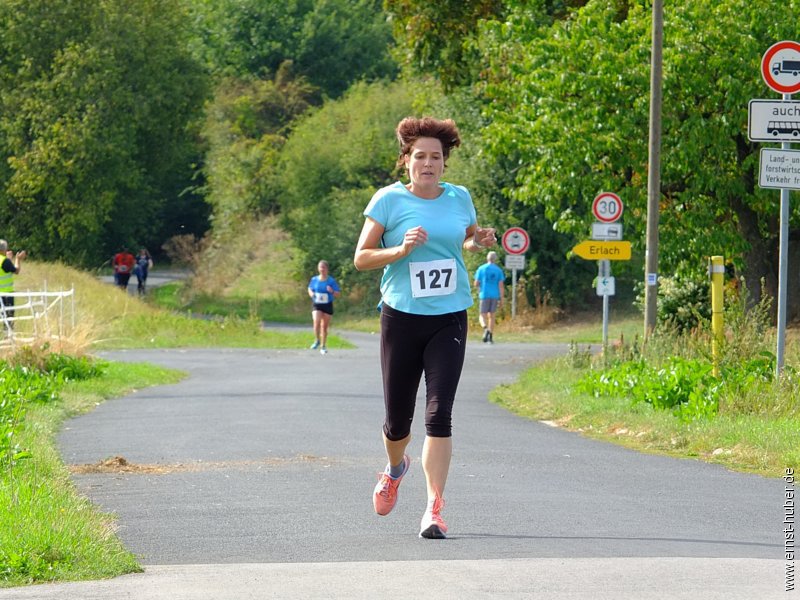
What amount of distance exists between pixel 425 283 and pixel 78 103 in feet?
166

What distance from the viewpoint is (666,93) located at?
80.0ft

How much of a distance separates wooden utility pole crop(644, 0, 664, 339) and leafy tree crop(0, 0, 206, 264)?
120ft

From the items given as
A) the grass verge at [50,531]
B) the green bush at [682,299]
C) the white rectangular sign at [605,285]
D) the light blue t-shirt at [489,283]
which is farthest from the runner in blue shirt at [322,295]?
the grass verge at [50,531]

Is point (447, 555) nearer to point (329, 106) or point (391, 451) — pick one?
point (391, 451)

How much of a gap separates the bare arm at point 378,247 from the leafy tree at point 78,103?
49520 millimetres

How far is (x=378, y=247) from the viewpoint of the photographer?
300 inches

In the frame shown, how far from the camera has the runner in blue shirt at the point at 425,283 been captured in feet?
24.3

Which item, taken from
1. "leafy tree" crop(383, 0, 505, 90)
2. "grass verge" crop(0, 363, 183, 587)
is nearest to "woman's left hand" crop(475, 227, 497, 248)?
"grass verge" crop(0, 363, 183, 587)

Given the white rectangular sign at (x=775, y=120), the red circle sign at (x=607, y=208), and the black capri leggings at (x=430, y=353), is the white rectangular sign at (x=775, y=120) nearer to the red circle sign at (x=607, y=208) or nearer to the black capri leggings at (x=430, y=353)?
the black capri leggings at (x=430, y=353)

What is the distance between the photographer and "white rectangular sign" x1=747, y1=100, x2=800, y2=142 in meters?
13.0

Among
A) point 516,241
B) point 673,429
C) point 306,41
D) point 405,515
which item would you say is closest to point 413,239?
point 405,515

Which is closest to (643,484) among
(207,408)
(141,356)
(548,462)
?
(548,462)

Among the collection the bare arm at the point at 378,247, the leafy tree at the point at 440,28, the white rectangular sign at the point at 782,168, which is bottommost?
the bare arm at the point at 378,247

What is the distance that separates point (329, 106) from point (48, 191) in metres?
12.3
